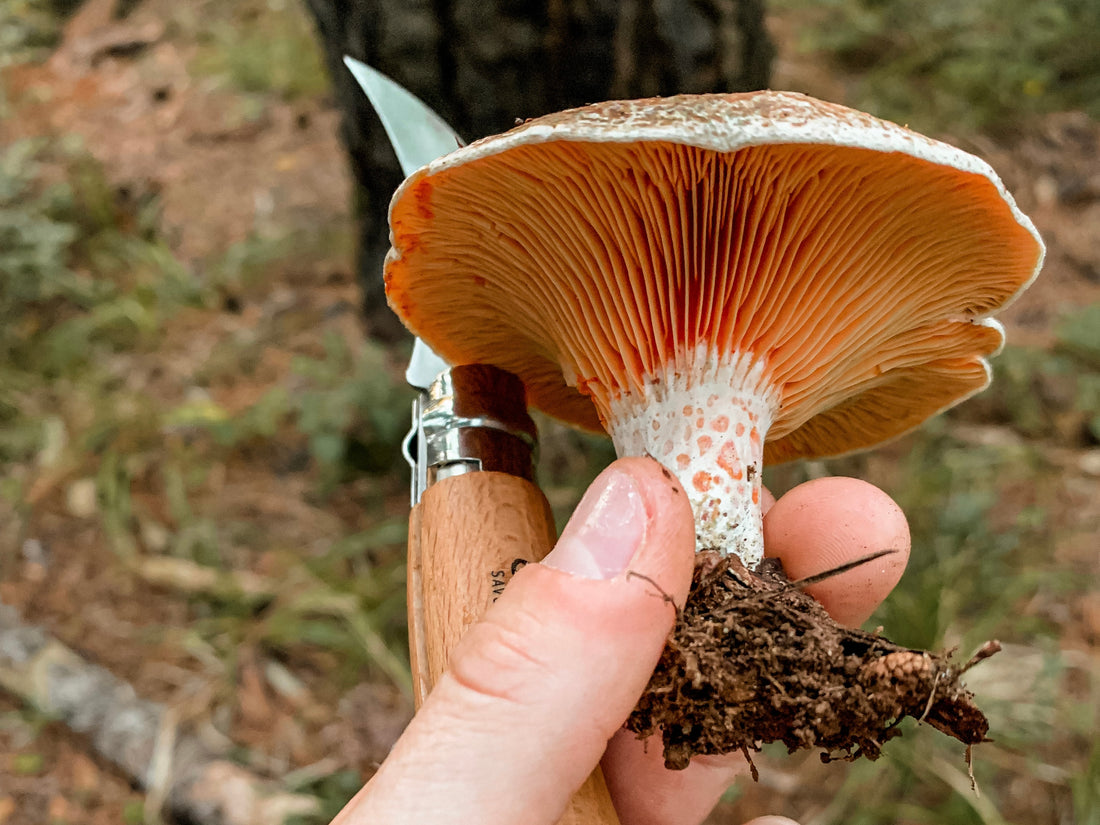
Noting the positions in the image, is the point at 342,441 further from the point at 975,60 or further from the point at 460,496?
the point at 975,60

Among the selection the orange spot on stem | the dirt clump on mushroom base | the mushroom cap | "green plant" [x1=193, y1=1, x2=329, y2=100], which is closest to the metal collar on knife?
the mushroom cap

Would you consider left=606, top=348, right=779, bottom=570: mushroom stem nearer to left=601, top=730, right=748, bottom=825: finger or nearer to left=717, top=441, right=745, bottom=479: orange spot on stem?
left=717, top=441, right=745, bottom=479: orange spot on stem

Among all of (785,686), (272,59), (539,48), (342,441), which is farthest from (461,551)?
(272,59)

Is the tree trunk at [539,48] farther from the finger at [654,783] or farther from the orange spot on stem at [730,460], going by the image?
the finger at [654,783]

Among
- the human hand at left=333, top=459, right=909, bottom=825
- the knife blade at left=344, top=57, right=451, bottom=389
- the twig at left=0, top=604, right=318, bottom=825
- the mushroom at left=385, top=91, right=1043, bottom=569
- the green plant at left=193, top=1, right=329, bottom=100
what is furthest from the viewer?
the green plant at left=193, top=1, right=329, bottom=100

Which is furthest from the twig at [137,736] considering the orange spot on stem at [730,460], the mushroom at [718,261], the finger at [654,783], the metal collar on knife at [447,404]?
the orange spot on stem at [730,460]

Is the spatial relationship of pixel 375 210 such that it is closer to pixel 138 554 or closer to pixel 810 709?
pixel 138 554
